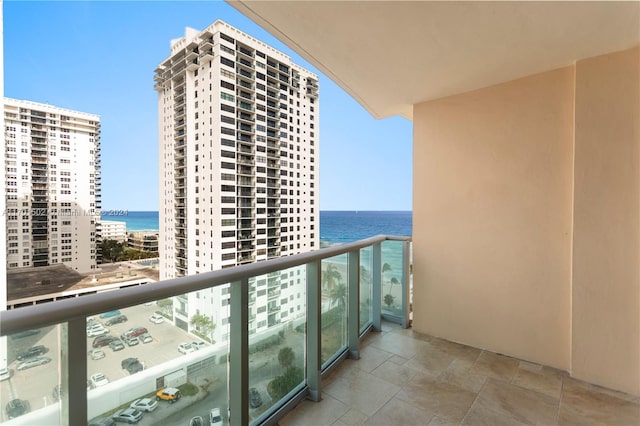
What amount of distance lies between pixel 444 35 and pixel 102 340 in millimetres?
2583

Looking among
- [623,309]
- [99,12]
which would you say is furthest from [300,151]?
[623,309]

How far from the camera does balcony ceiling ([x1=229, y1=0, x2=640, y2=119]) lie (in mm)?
1615

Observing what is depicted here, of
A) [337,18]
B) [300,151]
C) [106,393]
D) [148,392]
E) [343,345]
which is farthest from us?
[300,151]

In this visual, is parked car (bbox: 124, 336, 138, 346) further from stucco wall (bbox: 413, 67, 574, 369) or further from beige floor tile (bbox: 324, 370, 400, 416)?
stucco wall (bbox: 413, 67, 574, 369)

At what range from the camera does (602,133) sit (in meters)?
2.09

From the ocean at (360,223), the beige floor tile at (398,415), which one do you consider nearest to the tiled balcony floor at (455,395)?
the beige floor tile at (398,415)

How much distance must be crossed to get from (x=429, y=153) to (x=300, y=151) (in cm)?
1757

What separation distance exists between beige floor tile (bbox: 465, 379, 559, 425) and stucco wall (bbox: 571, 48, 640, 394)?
0.58m

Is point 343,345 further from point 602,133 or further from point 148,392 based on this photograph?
point 602,133

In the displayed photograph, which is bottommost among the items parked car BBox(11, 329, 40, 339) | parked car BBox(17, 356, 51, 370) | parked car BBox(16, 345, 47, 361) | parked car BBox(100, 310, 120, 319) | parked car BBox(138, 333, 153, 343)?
parked car BBox(138, 333, 153, 343)

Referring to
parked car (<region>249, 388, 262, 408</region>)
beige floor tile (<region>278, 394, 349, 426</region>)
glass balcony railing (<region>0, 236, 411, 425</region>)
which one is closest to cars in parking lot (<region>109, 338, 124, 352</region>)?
glass balcony railing (<region>0, 236, 411, 425</region>)

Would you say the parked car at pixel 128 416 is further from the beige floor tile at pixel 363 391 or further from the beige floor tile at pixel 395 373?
the beige floor tile at pixel 395 373

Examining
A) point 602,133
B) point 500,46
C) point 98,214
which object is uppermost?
point 500,46

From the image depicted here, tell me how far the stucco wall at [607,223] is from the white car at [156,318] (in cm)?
302
